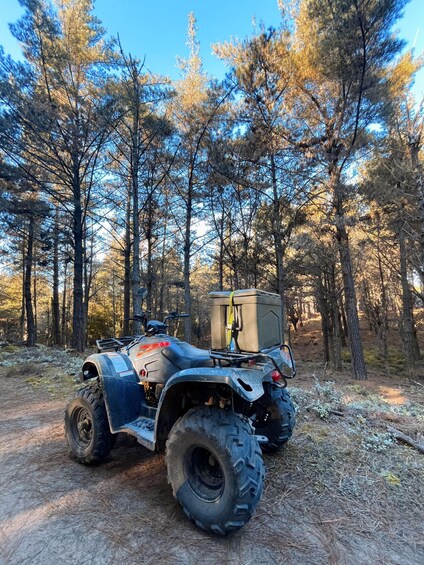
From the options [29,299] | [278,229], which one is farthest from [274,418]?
[29,299]

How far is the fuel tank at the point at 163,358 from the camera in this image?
2.41 m

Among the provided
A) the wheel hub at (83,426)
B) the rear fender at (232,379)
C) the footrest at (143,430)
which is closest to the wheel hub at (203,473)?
the footrest at (143,430)

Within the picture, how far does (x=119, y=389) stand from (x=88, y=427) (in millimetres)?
572

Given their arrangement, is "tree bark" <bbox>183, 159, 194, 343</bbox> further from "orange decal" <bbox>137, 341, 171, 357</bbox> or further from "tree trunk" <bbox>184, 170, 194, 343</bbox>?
"orange decal" <bbox>137, 341, 171, 357</bbox>

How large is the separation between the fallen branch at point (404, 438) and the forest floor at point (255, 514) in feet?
0.22

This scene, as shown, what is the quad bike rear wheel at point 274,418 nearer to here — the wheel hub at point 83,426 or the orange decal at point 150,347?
the orange decal at point 150,347

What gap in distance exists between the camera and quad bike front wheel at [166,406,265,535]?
1.69m

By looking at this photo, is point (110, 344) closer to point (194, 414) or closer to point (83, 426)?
point (83, 426)

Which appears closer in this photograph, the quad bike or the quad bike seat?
the quad bike

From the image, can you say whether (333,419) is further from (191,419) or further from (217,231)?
(217,231)

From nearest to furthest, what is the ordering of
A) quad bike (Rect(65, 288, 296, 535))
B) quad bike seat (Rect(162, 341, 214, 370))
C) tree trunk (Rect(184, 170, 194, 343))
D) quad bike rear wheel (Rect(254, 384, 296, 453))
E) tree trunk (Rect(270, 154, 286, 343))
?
quad bike (Rect(65, 288, 296, 535))
quad bike seat (Rect(162, 341, 214, 370))
quad bike rear wheel (Rect(254, 384, 296, 453))
tree trunk (Rect(270, 154, 286, 343))
tree trunk (Rect(184, 170, 194, 343))

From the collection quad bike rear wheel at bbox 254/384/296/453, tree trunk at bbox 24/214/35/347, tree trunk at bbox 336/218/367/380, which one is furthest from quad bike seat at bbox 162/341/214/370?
tree trunk at bbox 24/214/35/347

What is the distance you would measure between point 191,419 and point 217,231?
12188 mm

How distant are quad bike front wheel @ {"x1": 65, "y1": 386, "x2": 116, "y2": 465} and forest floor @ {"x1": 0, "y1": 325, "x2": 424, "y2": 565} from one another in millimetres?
137
